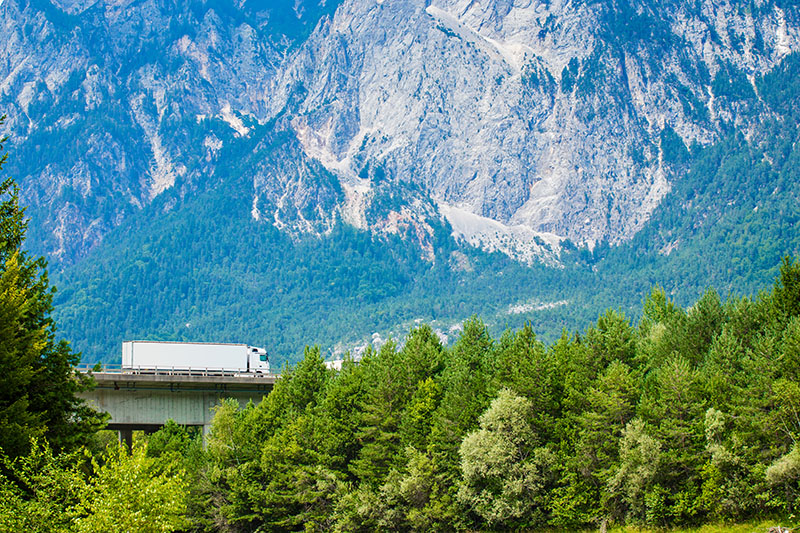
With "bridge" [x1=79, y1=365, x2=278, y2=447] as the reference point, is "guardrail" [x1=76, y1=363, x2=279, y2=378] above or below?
above

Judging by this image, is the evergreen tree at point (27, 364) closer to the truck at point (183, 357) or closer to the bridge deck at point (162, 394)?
the bridge deck at point (162, 394)

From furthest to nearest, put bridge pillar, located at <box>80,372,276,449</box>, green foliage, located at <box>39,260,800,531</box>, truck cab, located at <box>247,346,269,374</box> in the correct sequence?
truck cab, located at <box>247,346,269,374</box> < bridge pillar, located at <box>80,372,276,449</box> < green foliage, located at <box>39,260,800,531</box>

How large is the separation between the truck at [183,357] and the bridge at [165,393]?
1.68 feet

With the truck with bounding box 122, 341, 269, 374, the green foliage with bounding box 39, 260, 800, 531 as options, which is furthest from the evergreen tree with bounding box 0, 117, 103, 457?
the truck with bounding box 122, 341, 269, 374

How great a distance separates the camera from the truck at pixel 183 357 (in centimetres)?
8938

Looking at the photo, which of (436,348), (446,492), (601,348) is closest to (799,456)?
(601,348)

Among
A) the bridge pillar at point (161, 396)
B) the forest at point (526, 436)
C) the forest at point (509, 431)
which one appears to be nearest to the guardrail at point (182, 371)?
the bridge pillar at point (161, 396)

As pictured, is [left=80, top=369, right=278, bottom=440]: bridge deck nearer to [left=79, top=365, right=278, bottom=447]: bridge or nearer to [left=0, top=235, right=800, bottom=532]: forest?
[left=79, top=365, right=278, bottom=447]: bridge

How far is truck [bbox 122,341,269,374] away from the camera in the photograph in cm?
8938

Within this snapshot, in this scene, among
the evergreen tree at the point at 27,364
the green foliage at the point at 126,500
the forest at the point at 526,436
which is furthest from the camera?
the forest at the point at 526,436

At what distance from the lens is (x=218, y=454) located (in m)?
84.1

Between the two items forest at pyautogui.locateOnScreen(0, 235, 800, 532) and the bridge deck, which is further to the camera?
the bridge deck

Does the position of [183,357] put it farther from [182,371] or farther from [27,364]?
[27,364]

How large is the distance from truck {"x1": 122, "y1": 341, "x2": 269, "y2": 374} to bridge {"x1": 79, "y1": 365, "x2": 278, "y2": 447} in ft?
1.68
